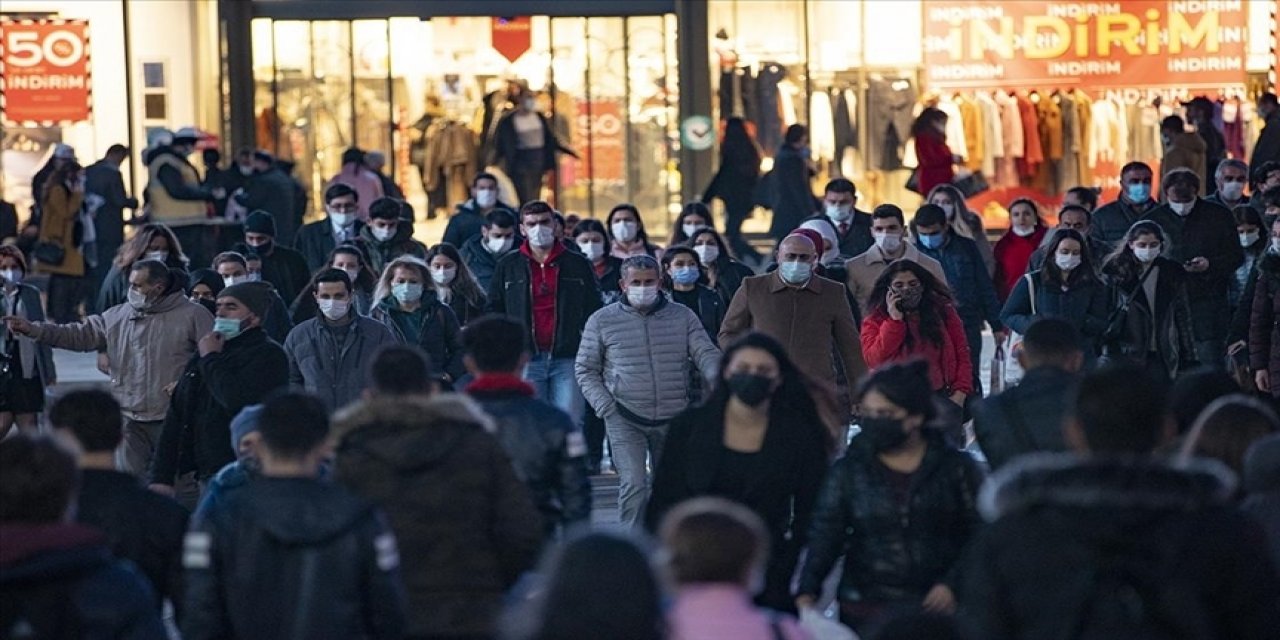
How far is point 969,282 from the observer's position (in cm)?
1496

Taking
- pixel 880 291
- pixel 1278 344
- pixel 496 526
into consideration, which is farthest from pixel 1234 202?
pixel 496 526

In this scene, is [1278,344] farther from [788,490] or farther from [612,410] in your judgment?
[788,490]

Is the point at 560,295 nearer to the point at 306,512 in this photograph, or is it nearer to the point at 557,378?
the point at 557,378

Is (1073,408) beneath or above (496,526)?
above

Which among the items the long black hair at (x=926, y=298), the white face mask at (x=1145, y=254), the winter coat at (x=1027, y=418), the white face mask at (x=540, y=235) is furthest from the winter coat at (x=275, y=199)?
the winter coat at (x=1027, y=418)

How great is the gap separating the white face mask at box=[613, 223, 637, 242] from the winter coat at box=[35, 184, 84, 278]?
7721mm

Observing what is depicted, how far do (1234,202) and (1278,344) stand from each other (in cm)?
550

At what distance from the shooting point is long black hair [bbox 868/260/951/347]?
12.0m

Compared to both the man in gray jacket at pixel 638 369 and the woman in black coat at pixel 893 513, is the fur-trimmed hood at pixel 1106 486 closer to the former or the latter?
the woman in black coat at pixel 893 513

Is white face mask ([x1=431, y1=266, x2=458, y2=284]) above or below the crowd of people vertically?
above

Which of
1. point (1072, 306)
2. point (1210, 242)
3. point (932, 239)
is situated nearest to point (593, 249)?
point (932, 239)

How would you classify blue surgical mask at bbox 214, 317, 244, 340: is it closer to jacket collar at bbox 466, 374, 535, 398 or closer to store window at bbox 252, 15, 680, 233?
jacket collar at bbox 466, 374, 535, 398

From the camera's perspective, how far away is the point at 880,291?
39.6 ft

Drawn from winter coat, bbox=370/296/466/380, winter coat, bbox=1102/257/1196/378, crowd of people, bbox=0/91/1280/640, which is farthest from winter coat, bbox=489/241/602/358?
winter coat, bbox=1102/257/1196/378
